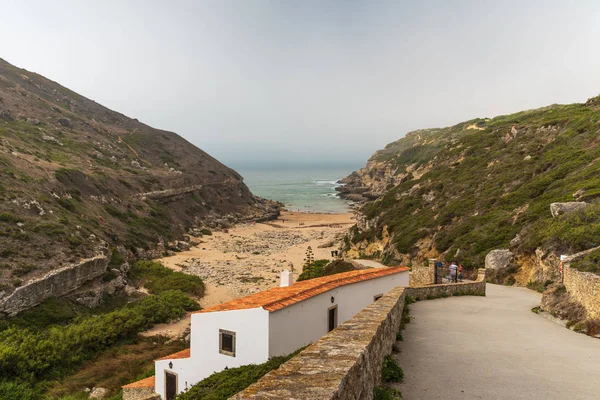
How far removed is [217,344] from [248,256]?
3546 cm

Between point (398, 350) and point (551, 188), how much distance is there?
974 inches

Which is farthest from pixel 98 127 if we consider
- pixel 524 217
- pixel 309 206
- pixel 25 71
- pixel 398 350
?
pixel 398 350

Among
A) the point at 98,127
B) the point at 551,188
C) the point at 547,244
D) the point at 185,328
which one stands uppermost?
the point at 98,127

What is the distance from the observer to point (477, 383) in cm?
593

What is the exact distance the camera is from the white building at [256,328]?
Result: 10.5 meters

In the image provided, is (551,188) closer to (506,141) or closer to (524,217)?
(524,217)

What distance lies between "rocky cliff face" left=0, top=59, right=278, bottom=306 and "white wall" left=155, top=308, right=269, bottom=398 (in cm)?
1619

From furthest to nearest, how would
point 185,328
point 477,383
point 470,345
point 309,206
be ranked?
point 309,206 → point 185,328 → point 470,345 → point 477,383

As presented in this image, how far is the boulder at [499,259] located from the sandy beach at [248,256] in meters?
18.1

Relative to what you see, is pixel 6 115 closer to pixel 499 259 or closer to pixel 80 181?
pixel 80 181

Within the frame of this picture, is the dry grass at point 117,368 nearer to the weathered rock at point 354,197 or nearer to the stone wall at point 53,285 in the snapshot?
the stone wall at point 53,285

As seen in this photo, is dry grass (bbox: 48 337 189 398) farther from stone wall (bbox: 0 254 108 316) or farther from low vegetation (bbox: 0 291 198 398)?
stone wall (bbox: 0 254 108 316)

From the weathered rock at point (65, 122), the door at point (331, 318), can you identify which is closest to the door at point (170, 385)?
the door at point (331, 318)

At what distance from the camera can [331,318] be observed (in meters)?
12.7
